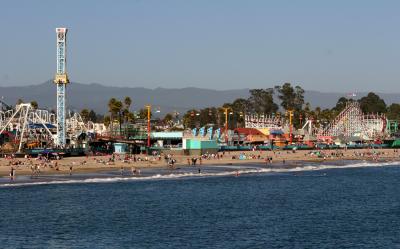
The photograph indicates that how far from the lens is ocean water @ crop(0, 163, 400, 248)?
47.9 m

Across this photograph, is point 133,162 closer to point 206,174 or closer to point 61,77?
point 206,174

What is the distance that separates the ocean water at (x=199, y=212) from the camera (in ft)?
157

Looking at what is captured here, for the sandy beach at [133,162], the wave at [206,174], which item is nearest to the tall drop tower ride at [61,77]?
the sandy beach at [133,162]

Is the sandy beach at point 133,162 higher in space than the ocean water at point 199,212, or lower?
higher

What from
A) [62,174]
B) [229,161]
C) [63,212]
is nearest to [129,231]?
[63,212]

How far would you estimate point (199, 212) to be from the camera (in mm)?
60875

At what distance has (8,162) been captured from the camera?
10106cm

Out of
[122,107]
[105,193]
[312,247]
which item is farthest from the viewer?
[122,107]

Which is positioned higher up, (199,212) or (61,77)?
(61,77)

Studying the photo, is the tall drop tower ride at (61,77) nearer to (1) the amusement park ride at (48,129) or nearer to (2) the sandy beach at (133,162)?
(1) the amusement park ride at (48,129)

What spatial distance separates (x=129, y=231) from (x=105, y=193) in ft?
72.9

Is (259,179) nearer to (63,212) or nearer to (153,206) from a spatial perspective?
(153,206)

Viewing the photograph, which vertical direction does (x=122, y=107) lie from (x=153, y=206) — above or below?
above

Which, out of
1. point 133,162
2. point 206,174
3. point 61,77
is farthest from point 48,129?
point 206,174
